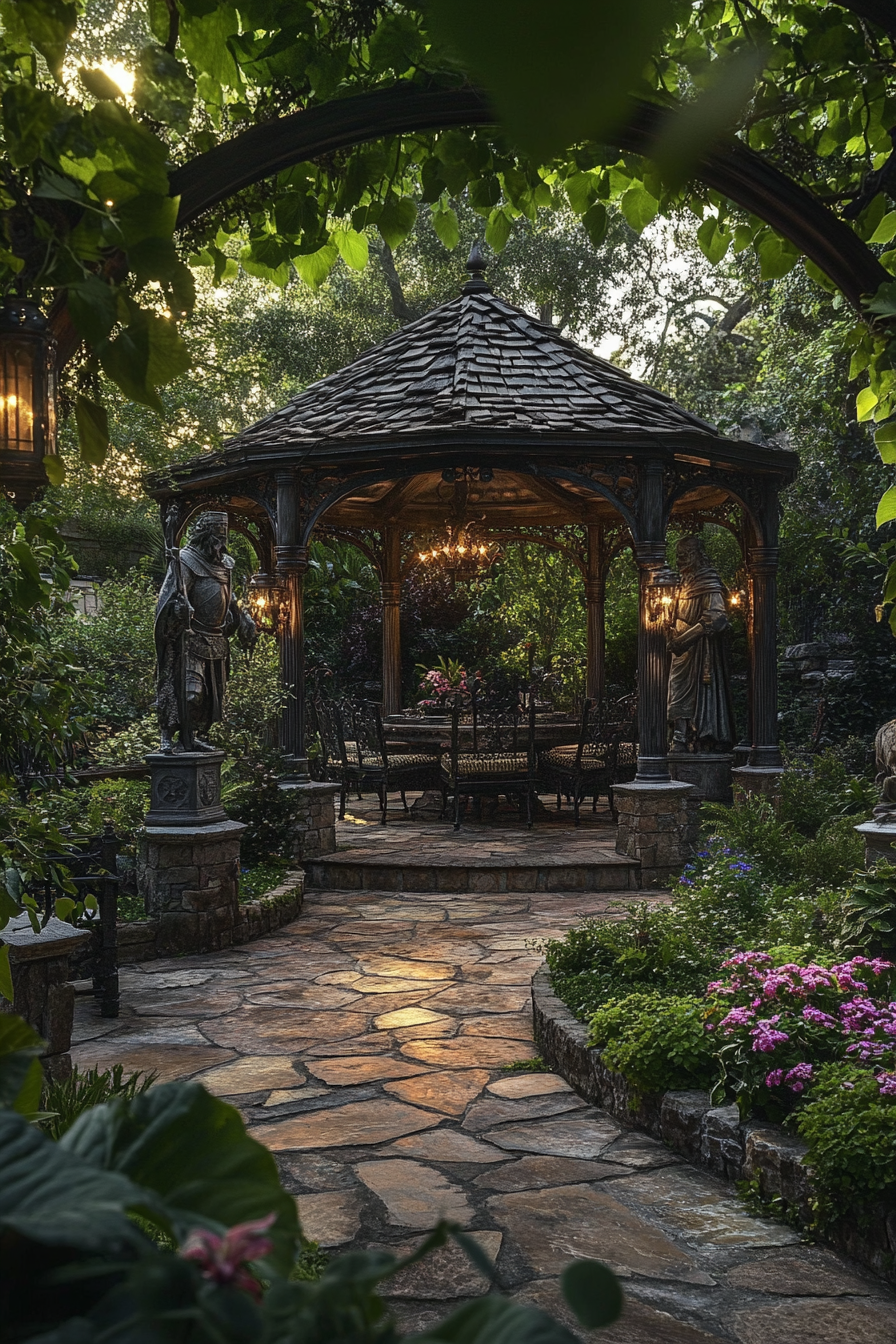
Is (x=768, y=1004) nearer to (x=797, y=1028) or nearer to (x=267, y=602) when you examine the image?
(x=797, y=1028)

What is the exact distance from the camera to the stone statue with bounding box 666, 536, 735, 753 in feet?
37.8

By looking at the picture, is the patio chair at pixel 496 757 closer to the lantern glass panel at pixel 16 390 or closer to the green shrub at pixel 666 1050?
the green shrub at pixel 666 1050

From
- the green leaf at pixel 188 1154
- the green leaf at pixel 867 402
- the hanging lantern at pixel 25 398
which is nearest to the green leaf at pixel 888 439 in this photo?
the green leaf at pixel 867 402

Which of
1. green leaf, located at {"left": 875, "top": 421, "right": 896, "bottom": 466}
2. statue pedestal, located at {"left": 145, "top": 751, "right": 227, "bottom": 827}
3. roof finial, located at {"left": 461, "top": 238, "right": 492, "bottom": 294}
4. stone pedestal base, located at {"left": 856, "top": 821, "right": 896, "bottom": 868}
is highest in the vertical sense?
roof finial, located at {"left": 461, "top": 238, "right": 492, "bottom": 294}

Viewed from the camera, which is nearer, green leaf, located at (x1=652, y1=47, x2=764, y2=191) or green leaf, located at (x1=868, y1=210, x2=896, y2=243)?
green leaf, located at (x1=652, y1=47, x2=764, y2=191)

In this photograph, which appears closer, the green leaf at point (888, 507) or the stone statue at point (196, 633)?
the green leaf at point (888, 507)

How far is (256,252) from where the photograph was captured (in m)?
3.49

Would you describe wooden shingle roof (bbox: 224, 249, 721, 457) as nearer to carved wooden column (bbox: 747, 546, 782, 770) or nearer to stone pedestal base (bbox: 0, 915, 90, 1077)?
carved wooden column (bbox: 747, 546, 782, 770)

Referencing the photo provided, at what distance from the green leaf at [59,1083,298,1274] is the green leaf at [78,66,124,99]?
2.99ft

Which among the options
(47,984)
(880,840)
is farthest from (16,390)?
(880,840)

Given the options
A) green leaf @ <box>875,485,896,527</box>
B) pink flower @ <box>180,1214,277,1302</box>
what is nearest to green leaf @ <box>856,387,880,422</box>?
A: green leaf @ <box>875,485,896,527</box>

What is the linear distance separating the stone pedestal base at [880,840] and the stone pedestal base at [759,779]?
5.50m

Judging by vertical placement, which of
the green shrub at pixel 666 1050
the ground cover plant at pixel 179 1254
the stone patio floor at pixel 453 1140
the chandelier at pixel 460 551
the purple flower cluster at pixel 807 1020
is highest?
the chandelier at pixel 460 551

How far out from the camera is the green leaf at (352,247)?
3816 millimetres
